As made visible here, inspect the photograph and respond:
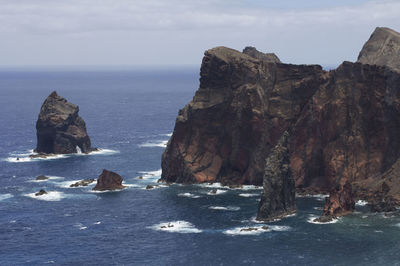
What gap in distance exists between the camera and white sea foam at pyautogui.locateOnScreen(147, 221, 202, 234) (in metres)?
133

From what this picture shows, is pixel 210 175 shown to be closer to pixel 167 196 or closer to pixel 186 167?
pixel 186 167

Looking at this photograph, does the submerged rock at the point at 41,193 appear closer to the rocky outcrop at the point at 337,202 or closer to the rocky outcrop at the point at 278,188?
the rocky outcrop at the point at 278,188

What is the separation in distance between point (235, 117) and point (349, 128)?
3121cm

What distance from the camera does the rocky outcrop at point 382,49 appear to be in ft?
548

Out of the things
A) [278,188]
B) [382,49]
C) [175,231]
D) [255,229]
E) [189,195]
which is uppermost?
[382,49]

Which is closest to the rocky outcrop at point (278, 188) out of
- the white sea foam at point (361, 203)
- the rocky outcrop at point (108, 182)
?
the white sea foam at point (361, 203)

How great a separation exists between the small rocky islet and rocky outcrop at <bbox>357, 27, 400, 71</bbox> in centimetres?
26

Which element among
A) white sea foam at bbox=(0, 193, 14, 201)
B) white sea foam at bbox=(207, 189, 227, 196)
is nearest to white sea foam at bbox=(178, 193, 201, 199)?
white sea foam at bbox=(207, 189, 227, 196)

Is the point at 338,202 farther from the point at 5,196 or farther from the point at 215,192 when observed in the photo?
the point at 5,196

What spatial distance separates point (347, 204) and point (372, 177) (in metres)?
18.6

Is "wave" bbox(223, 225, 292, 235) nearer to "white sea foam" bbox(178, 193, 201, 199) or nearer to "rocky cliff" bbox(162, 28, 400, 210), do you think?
"rocky cliff" bbox(162, 28, 400, 210)

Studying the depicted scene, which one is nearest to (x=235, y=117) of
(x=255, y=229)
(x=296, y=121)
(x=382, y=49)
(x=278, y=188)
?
(x=296, y=121)

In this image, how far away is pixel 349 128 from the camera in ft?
527

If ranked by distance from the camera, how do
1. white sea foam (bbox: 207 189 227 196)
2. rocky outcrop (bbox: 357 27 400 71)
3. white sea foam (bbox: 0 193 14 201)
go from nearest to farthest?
white sea foam (bbox: 207 189 227 196)
white sea foam (bbox: 0 193 14 201)
rocky outcrop (bbox: 357 27 400 71)
